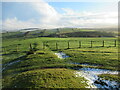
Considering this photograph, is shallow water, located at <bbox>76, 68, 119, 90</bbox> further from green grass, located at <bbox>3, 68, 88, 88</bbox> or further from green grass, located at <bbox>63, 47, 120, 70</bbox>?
green grass, located at <bbox>63, 47, 120, 70</bbox>

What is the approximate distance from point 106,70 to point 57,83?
9.48m

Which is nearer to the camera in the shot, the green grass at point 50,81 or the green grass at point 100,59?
the green grass at point 50,81

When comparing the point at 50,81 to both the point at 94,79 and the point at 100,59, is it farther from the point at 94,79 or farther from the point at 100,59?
the point at 100,59

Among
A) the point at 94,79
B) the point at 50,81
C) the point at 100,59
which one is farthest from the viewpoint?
the point at 100,59

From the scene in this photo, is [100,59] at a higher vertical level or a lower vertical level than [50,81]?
higher

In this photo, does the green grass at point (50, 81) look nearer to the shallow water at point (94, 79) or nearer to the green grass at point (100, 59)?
the shallow water at point (94, 79)

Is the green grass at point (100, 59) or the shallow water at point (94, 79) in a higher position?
the green grass at point (100, 59)

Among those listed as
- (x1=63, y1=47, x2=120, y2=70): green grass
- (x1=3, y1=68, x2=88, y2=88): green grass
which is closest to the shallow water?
(x1=3, y1=68, x2=88, y2=88): green grass

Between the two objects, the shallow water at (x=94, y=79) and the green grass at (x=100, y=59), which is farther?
the green grass at (x=100, y=59)

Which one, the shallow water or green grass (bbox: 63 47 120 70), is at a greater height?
green grass (bbox: 63 47 120 70)

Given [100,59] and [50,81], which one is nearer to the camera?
[50,81]

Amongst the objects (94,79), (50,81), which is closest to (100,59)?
(94,79)

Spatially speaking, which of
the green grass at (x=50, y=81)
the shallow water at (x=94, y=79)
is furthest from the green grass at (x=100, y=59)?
the green grass at (x=50, y=81)

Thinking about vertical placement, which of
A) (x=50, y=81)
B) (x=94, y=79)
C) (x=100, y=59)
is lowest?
(x=94, y=79)
